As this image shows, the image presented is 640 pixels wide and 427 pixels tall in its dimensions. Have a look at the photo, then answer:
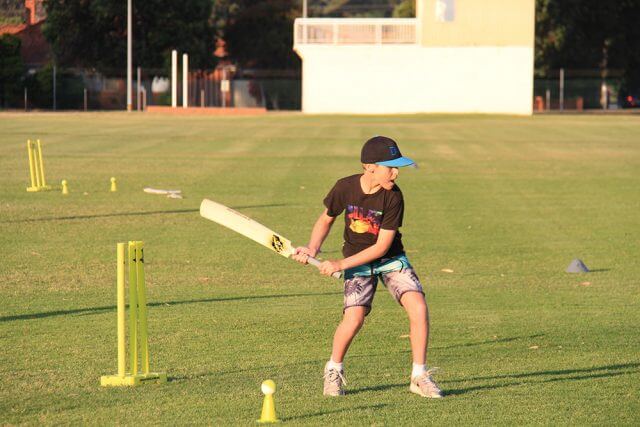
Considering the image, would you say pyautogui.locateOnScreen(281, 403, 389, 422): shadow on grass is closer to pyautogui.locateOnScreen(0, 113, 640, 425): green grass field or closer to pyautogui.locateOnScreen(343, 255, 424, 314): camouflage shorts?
pyautogui.locateOnScreen(0, 113, 640, 425): green grass field

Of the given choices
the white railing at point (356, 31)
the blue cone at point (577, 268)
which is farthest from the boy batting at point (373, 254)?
the white railing at point (356, 31)

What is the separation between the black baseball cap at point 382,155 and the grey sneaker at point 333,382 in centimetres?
139

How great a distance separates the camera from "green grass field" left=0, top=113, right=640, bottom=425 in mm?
8205

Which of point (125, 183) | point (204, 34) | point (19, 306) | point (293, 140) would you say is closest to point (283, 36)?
point (204, 34)

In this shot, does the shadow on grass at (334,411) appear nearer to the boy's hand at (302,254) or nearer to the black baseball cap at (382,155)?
the boy's hand at (302,254)

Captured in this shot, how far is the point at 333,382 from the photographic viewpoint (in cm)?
829

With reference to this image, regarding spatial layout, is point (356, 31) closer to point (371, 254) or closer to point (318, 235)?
point (318, 235)

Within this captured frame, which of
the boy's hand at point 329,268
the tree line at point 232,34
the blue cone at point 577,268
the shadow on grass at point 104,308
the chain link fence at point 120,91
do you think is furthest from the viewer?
the tree line at point 232,34

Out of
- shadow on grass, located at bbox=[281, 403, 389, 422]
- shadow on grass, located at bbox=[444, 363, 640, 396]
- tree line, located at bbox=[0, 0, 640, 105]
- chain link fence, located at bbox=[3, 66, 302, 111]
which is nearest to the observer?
shadow on grass, located at bbox=[281, 403, 389, 422]

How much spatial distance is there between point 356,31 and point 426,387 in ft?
224

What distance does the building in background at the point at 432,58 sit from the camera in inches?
2931

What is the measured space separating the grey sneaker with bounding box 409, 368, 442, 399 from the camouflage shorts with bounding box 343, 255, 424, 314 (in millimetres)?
532

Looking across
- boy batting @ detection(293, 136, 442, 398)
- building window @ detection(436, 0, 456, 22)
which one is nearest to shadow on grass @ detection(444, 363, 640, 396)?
boy batting @ detection(293, 136, 442, 398)

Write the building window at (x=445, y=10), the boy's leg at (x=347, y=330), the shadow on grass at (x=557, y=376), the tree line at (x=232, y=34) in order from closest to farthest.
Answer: the boy's leg at (x=347, y=330), the shadow on grass at (x=557, y=376), the building window at (x=445, y=10), the tree line at (x=232, y=34)
